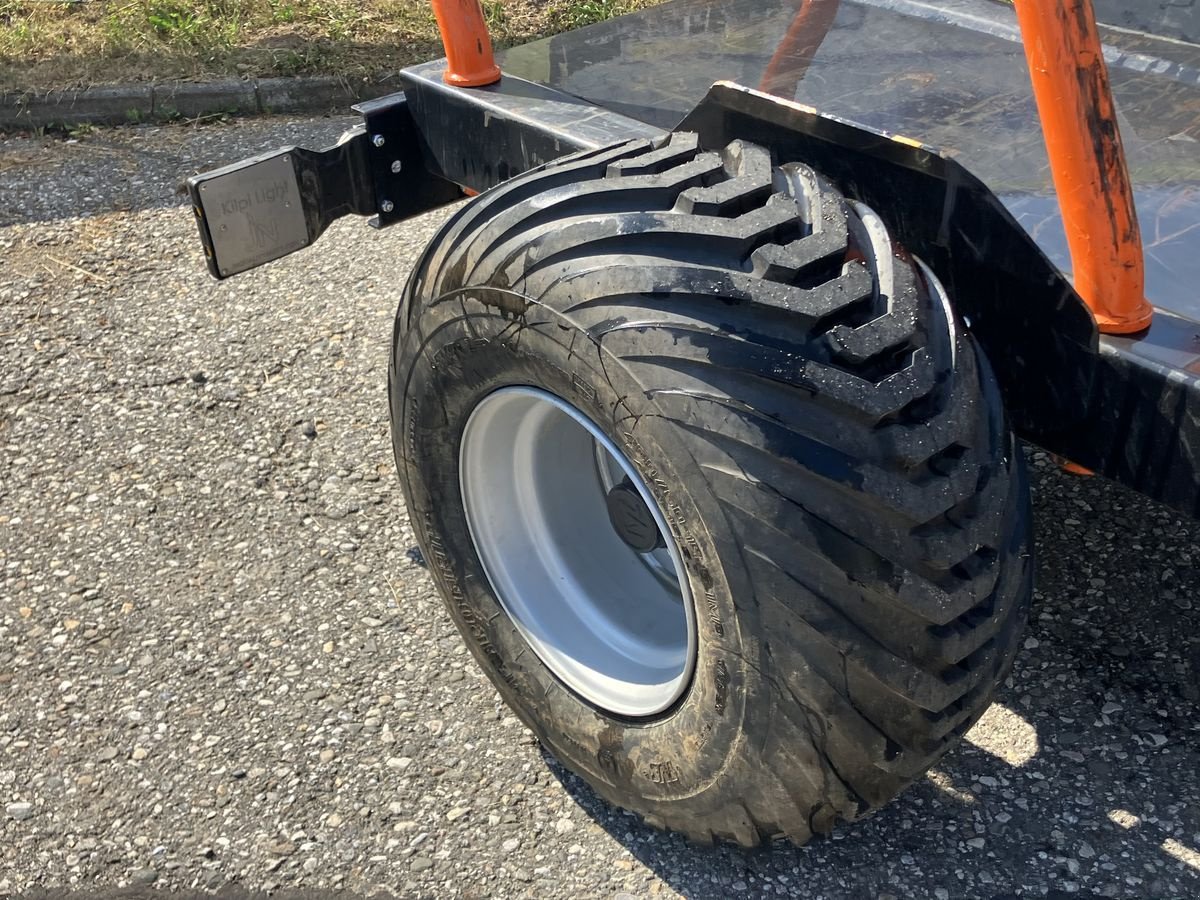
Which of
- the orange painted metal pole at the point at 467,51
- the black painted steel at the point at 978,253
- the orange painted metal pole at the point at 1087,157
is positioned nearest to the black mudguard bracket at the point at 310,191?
the orange painted metal pole at the point at 467,51

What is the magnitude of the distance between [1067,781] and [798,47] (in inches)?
66.5

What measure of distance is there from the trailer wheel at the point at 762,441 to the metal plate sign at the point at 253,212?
2.14ft

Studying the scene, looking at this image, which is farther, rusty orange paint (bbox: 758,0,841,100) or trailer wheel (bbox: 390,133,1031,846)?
rusty orange paint (bbox: 758,0,841,100)

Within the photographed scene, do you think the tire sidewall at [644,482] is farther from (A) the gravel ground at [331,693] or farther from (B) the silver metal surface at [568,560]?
(A) the gravel ground at [331,693]

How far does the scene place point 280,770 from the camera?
2277 mm

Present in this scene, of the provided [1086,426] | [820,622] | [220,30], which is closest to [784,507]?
A: [820,622]

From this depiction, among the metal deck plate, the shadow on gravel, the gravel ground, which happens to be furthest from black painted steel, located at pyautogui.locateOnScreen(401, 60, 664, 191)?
the shadow on gravel

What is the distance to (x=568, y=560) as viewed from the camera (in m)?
2.26

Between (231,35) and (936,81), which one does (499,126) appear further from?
(231,35)

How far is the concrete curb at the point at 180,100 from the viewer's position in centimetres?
512

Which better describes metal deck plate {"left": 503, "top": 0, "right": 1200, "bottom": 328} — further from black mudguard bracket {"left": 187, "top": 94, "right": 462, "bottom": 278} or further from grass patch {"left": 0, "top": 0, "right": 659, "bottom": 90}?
grass patch {"left": 0, "top": 0, "right": 659, "bottom": 90}

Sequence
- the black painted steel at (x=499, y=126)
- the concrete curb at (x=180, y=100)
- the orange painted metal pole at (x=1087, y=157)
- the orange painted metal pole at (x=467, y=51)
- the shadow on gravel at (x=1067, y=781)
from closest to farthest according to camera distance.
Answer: the orange painted metal pole at (x=1087, y=157), the shadow on gravel at (x=1067, y=781), the black painted steel at (x=499, y=126), the orange painted metal pole at (x=467, y=51), the concrete curb at (x=180, y=100)

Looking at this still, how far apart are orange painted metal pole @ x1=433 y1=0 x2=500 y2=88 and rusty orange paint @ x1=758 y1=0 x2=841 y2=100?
0.60 meters

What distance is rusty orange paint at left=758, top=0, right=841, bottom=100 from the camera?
2.62 meters
